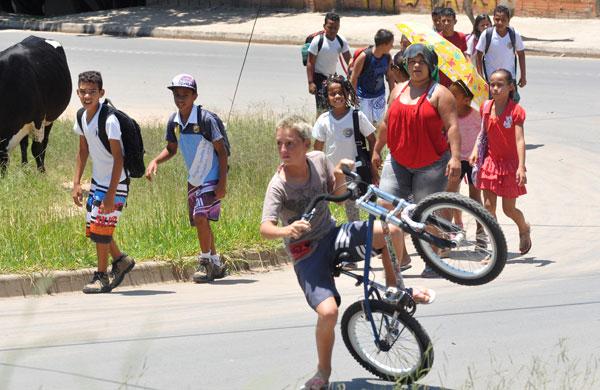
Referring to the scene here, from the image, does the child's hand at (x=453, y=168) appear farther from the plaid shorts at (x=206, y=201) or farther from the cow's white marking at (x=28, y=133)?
the cow's white marking at (x=28, y=133)

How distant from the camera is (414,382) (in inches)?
277

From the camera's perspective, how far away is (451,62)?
449 inches

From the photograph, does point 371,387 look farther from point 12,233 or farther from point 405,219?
point 12,233

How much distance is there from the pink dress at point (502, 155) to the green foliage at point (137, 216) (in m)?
2.01

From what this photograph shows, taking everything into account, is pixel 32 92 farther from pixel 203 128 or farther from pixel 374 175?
pixel 374 175

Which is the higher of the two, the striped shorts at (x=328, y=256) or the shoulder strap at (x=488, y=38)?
the striped shorts at (x=328, y=256)

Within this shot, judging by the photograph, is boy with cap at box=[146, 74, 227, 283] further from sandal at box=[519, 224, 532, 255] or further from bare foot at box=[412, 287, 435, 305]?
bare foot at box=[412, 287, 435, 305]

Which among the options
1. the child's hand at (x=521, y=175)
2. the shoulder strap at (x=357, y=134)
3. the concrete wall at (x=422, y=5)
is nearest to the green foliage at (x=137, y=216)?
the shoulder strap at (x=357, y=134)

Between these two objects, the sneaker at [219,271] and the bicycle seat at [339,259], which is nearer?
the bicycle seat at [339,259]

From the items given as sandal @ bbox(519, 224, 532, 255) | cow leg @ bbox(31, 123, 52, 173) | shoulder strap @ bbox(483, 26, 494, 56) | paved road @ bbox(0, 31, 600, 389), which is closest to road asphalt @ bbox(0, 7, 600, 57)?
shoulder strap @ bbox(483, 26, 494, 56)

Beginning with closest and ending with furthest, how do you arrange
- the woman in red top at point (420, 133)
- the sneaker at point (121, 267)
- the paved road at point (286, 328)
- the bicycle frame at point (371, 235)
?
the bicycle frame at point (371, 235)
the paved road at point (286, 328)
the woman in red top at point (420, 133)
the sneaker at point (121, 267)

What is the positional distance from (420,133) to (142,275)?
8.85ft

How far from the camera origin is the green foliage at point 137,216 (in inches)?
431

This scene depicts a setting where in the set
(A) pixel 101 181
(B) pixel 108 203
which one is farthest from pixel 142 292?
(A) pixel 101 181
